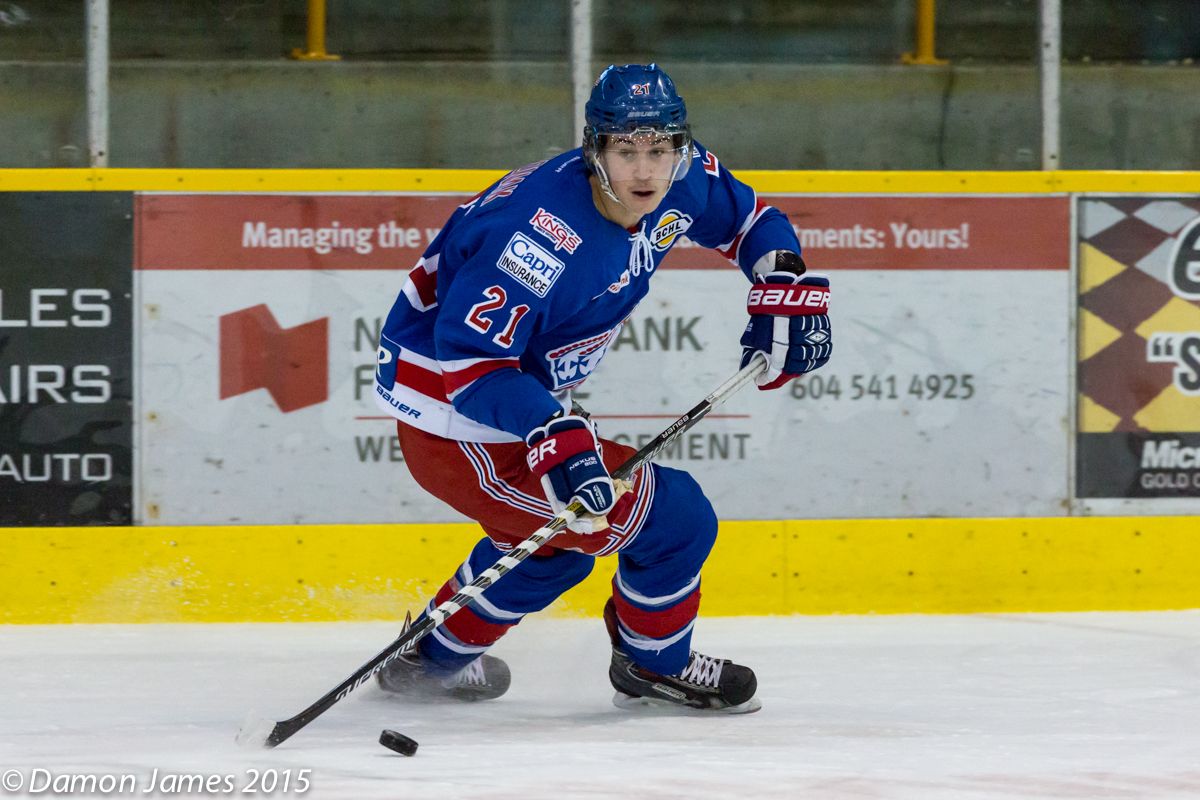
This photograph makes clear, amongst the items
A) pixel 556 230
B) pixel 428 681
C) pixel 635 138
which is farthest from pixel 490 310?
pixel 428 681

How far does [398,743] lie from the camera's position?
2590mm

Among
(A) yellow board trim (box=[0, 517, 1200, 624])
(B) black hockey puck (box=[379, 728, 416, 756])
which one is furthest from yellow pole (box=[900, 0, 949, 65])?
(B) black hockey puck (box=[379, 728, 416, 756])

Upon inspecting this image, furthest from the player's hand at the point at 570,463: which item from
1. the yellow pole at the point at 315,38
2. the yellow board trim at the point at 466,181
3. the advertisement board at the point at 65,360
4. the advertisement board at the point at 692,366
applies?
the yellow pole at the point at 315,38

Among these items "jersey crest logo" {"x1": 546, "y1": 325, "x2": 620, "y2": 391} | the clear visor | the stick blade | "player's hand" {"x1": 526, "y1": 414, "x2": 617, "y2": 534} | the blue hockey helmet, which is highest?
the blue hockey helmet

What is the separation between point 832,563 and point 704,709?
1.16 meters

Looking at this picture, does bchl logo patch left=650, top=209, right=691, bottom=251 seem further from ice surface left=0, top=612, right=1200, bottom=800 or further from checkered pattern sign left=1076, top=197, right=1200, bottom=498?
checkered pattern sign left=1076, top=197, right=1200, bottom=498

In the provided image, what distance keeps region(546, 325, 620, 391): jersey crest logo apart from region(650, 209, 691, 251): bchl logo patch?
180 millimetres

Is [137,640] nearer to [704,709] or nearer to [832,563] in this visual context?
[704,709]

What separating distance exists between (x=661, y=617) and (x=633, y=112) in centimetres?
97

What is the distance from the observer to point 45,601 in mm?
3904

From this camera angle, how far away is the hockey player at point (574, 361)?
2.62 metres

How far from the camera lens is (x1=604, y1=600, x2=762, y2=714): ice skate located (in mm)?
3027

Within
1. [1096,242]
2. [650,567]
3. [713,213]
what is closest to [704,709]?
[650,567]

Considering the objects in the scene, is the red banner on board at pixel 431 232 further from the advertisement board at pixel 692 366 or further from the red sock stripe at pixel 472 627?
the red sock stripe at pixel 472 627
